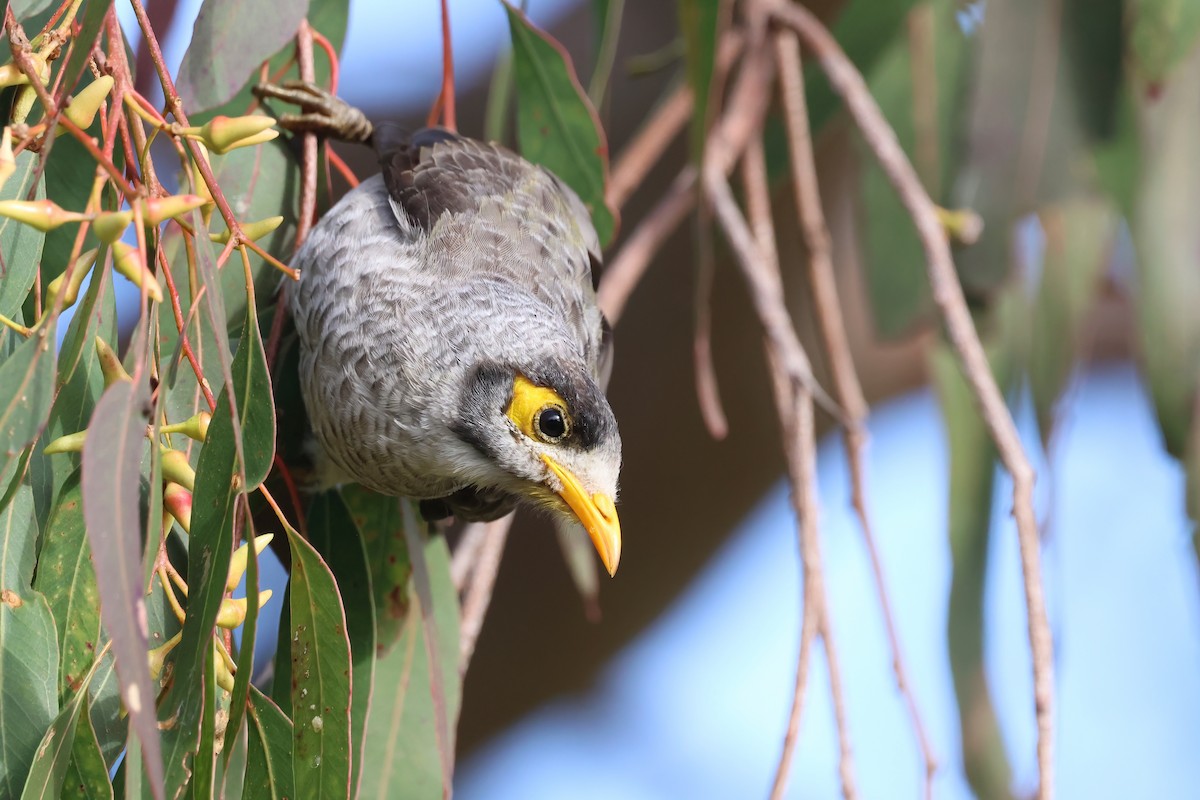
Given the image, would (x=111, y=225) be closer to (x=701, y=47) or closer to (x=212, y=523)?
(x=212, y=523)

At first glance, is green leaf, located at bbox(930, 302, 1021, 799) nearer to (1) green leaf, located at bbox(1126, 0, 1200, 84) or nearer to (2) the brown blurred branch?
(2) the brown blurred branch

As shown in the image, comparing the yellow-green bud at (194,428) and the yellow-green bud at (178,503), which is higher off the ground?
the yellow-green bud at (194,428)

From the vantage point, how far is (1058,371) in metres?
2.56

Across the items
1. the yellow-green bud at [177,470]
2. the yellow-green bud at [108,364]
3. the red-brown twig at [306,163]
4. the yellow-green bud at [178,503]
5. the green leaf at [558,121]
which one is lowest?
the yellow-green bud at [178,503]

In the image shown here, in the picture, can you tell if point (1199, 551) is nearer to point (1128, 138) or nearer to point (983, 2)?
point (1128, 138)

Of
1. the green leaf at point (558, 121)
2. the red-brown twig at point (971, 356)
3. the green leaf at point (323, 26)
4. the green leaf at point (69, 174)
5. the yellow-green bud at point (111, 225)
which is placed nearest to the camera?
the yellow-green bud at point (111, 225)

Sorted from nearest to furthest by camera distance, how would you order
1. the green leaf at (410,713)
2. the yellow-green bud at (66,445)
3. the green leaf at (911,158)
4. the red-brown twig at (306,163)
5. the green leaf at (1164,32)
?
the yellow-green bud at (66,445) < the green leaf at (410,713) < the red-brown twig at (306,163) < the green leaf at (1164,32) < the green leaf at (911,158)

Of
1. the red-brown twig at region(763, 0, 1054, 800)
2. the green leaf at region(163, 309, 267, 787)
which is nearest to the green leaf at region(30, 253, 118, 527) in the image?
the green leaf at region(163, 309, 267, 787)

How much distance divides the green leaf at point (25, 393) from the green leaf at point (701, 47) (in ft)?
4.06

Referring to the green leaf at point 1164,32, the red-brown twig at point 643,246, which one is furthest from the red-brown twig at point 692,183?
the green leaf at point 1164,32

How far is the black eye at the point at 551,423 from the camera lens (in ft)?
5.15

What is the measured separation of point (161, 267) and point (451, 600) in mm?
749

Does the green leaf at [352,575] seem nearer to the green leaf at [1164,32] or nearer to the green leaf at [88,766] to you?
the green leaf at [88,766]

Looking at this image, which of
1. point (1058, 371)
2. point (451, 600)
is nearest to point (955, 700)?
point (1058, 371)
